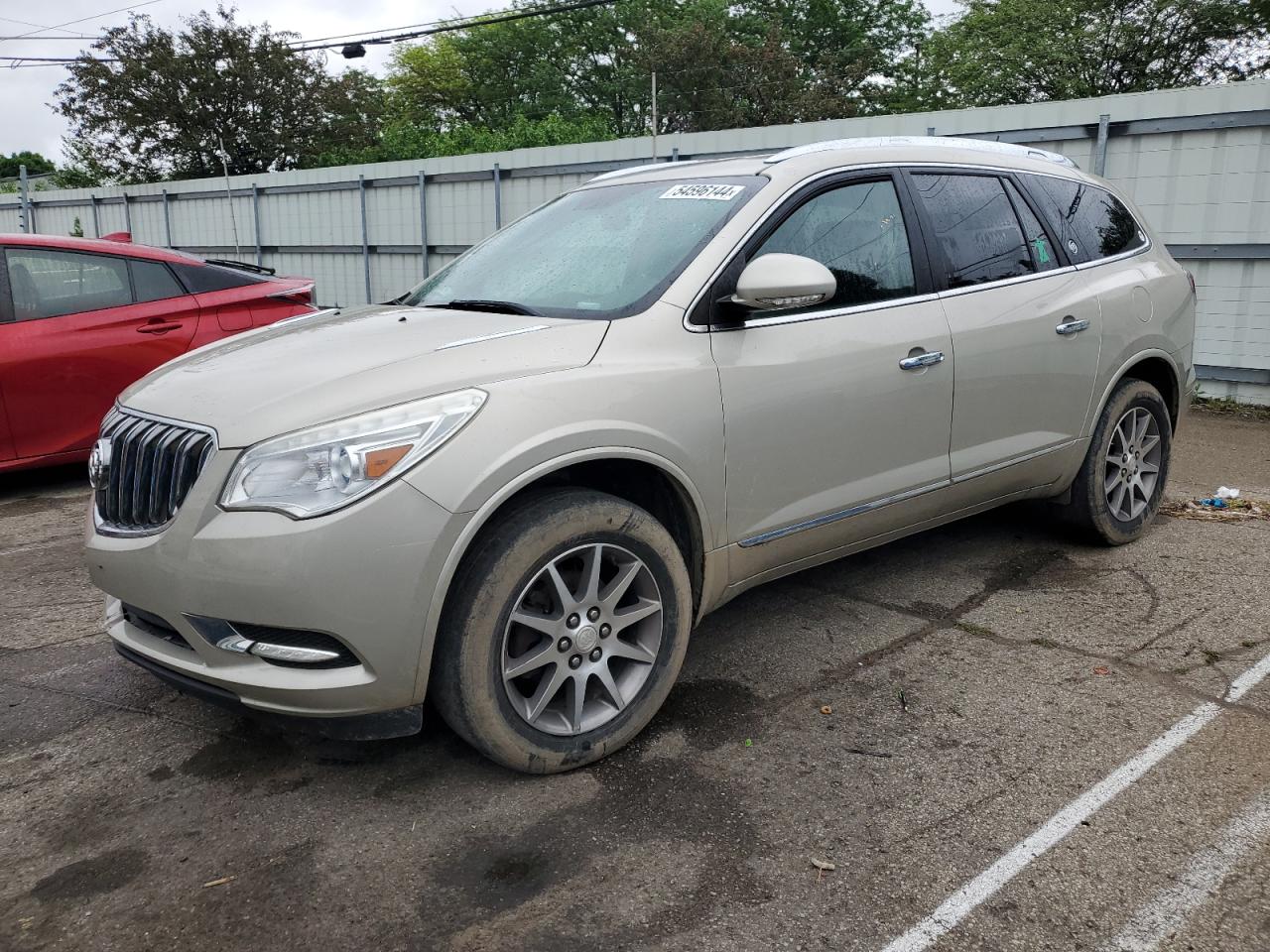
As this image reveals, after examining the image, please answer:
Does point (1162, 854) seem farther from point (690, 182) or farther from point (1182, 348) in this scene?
point (1182, 348)

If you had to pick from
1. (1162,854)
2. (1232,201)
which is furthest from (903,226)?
(1232,201)

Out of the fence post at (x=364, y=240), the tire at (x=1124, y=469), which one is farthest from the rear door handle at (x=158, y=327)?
the fence post at (x=364, y=240)

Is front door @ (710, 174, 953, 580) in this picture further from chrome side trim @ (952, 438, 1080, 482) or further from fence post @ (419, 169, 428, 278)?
fence post @ (419, 169, 428, 278)

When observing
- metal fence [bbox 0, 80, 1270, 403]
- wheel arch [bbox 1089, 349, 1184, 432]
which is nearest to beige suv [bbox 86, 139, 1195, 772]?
wheel arch [bbox 1089, 349, 1184, 432]

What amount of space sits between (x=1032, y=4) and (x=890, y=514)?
38.1 metres

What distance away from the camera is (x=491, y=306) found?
3395mm

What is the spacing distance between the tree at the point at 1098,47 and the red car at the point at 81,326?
33898 mm

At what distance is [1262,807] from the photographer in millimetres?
2691

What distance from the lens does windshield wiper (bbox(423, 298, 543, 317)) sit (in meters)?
3.28

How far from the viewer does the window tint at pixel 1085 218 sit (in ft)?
14.5

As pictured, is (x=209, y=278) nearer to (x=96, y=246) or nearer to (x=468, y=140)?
(x=96, y=246)

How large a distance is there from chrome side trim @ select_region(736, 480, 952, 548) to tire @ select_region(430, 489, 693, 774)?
350 mm

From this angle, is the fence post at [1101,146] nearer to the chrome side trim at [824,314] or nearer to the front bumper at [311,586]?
the chrome side trim at [824,314]

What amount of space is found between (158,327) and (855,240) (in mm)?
4643
